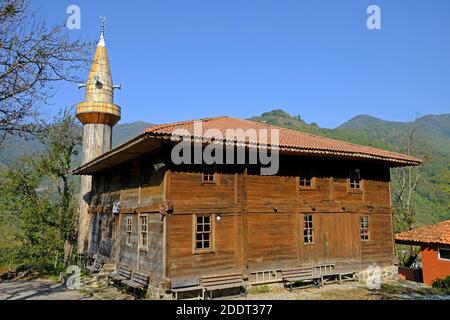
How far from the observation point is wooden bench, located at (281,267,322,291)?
13.1m

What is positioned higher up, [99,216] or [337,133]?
[337,133]

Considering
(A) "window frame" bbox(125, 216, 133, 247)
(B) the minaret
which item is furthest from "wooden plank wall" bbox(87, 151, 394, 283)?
(B) the minaret

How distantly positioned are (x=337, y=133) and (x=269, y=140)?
306 ft

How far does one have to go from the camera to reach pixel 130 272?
13.3 meters

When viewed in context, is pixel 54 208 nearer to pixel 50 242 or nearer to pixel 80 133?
pixel 50 242

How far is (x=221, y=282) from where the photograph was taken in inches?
456

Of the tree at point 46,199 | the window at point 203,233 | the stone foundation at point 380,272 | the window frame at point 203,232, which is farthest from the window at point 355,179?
the tree at point 46,199

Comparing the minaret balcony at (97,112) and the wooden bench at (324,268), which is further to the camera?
the minaret balcony at (97,112)

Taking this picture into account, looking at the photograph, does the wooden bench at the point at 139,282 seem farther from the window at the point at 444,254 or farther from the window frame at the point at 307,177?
the window at the point at 444,254

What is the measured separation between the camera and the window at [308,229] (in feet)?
46.1

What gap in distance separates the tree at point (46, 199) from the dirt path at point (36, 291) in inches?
309

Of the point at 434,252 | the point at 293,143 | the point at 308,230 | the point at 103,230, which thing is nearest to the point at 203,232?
the point at 293,143

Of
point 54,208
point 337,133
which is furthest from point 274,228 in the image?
point 337,133
